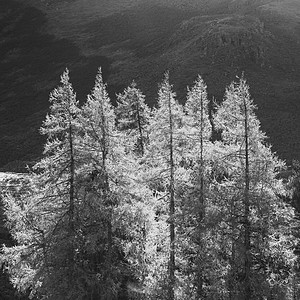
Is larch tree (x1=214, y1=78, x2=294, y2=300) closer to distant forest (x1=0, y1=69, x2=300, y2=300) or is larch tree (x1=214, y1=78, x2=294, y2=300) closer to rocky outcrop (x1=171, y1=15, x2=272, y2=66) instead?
distant forest (x1=0, y1=69, x2=300, y2=300)

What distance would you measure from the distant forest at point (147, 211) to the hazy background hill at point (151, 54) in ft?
102

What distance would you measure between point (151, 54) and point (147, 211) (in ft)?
239

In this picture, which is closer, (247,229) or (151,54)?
(247,229)

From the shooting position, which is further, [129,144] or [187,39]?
[187,39]

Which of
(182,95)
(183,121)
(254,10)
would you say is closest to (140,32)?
(254,10)

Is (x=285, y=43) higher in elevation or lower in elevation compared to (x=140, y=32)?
lower

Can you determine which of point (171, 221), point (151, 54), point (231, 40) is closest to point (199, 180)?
point (171, 221)

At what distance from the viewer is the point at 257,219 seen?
43.7 feet

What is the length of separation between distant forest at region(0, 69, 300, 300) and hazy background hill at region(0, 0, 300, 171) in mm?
30958

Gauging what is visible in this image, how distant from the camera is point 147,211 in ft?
44.4

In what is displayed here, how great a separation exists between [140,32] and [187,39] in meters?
20.8

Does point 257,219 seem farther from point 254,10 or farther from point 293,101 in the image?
point 254,10

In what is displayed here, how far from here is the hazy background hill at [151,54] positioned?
58250 millimetres

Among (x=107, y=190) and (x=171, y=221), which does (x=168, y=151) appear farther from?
(x=107, y=190)
